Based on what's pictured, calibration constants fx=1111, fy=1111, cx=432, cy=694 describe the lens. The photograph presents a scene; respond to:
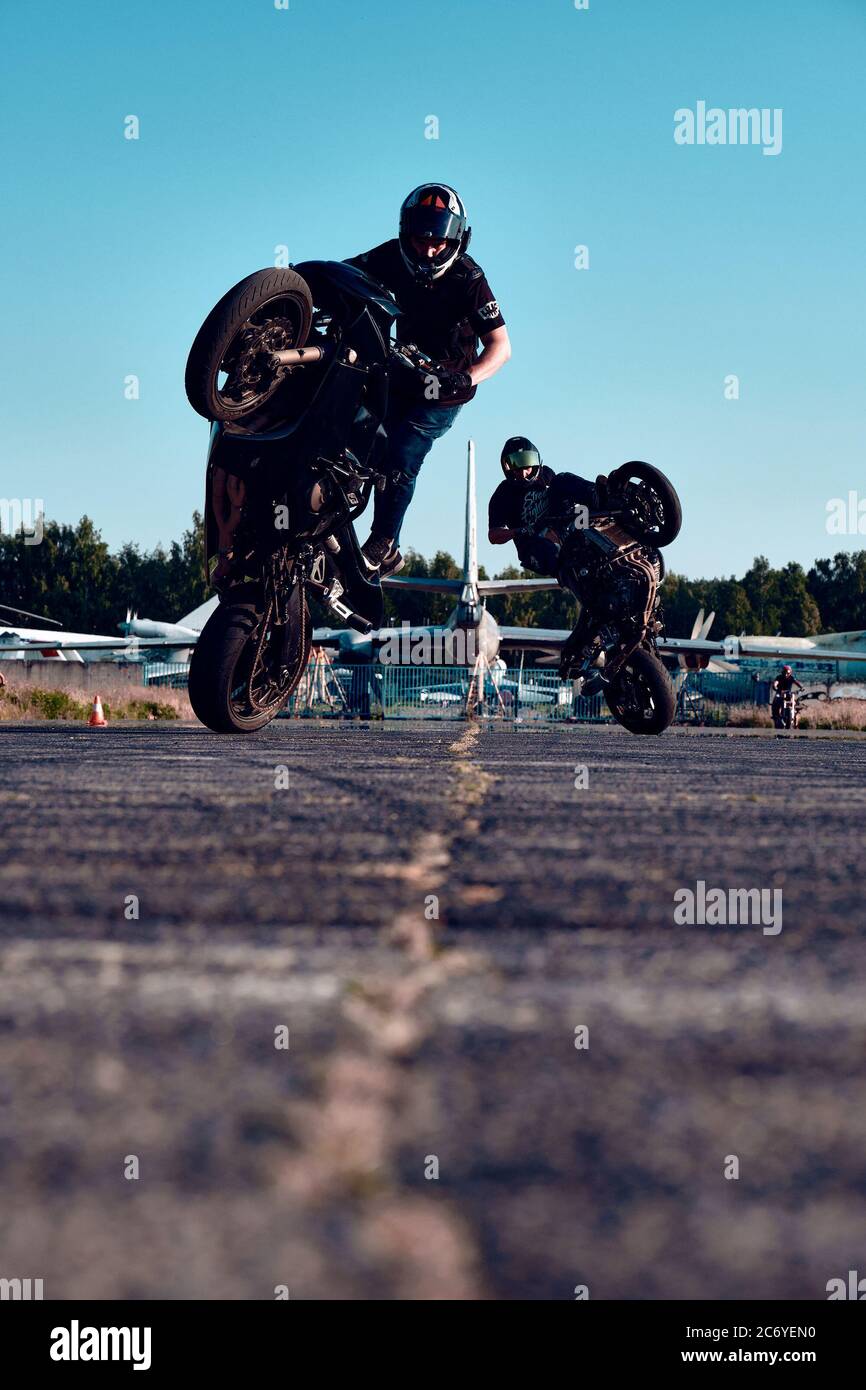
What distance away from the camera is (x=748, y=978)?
3.63 feet

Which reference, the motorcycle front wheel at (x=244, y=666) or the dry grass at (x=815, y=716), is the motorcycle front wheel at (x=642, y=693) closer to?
the motorcycle front wheel at (x=244, y=666)

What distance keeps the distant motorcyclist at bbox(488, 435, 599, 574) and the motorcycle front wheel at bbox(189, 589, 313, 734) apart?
3048mm

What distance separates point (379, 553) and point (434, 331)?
145 centimetres

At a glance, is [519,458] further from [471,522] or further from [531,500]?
[471,522]

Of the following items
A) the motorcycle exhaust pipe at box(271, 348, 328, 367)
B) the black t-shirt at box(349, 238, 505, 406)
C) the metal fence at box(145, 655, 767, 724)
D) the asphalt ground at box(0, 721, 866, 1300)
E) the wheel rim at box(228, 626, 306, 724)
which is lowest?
the metal fence at box(145, 655, 767, 724)

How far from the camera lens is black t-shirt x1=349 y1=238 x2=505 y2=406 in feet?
22.7

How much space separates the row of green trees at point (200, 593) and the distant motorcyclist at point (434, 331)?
210 feet

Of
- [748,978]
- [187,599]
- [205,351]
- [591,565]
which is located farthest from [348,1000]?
[187,599]

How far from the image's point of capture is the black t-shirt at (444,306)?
6.93 meters

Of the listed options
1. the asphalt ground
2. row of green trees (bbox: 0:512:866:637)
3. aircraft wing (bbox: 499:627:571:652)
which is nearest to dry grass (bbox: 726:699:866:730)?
aircraft wing (bbox: 499:627:571:652)

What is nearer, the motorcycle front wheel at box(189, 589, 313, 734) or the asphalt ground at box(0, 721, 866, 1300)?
the asphalt ground at box(0, 721, 866, 1300)

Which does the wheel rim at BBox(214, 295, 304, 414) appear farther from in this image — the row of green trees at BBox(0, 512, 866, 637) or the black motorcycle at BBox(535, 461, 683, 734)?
the row of green trees at BBox(0, 512, 866, 637)
